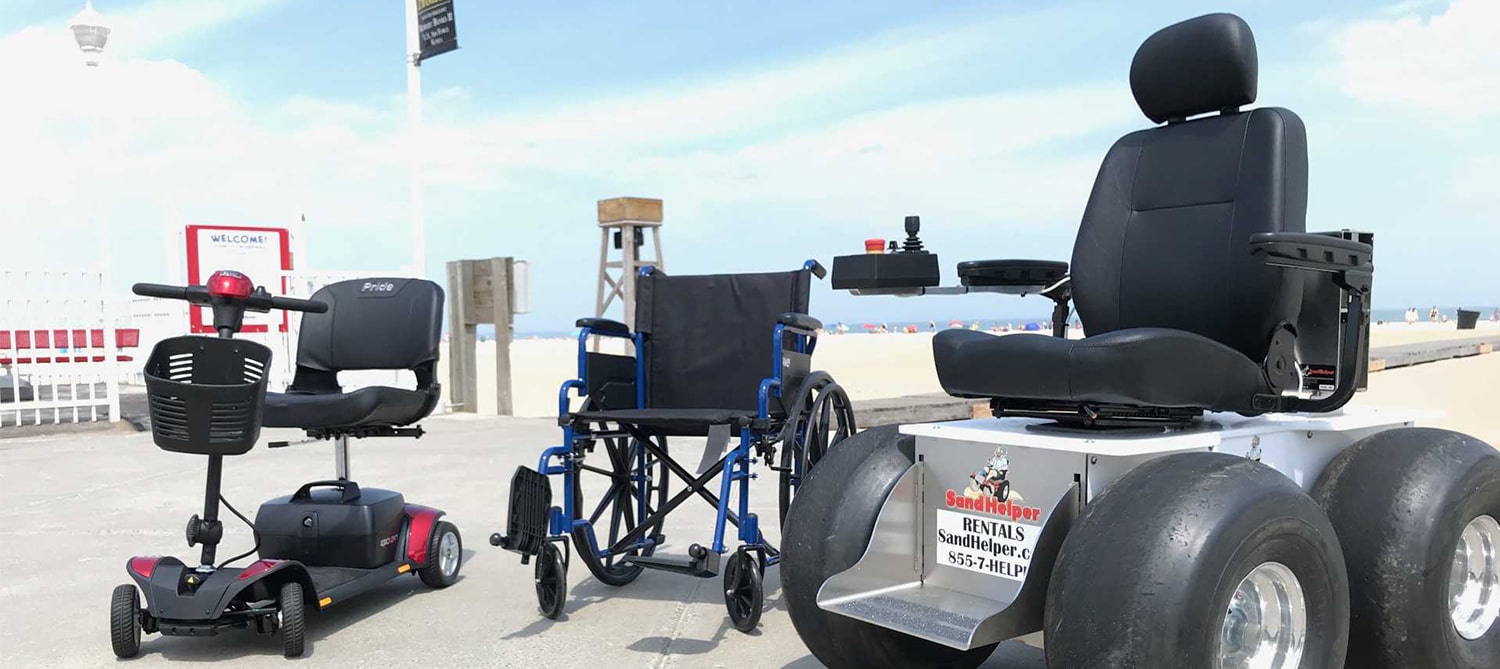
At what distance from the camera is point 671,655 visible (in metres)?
3.24

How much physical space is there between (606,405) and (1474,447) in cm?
264

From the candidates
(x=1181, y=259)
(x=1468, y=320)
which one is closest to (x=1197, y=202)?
(x=1181, y=259)

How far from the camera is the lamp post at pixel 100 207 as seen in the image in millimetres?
9281

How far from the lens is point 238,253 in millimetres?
10109

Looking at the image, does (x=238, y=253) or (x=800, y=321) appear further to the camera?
(x=238, y=253)

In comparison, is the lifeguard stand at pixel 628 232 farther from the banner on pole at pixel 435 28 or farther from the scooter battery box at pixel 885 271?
the scooter battery box at pixel 885 271

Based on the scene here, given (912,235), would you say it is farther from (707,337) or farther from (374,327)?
(374,327)

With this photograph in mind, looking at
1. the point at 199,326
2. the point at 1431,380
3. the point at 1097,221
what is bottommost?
the point at 1431,380

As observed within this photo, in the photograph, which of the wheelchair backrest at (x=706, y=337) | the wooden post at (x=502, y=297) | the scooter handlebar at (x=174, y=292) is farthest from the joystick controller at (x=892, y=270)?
the wooden post at (x=502, y=297)

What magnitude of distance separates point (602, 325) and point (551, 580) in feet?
2.94

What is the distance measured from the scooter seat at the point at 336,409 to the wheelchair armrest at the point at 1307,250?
2.71 m

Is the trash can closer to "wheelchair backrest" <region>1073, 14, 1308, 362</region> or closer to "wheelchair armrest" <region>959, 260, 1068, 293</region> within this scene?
"wheelchair armrest" <region>959, 260, 1068, 293</region>

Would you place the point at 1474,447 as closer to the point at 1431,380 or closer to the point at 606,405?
the point at 606,405

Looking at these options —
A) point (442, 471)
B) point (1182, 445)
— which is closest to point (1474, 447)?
point (1182, 445)
